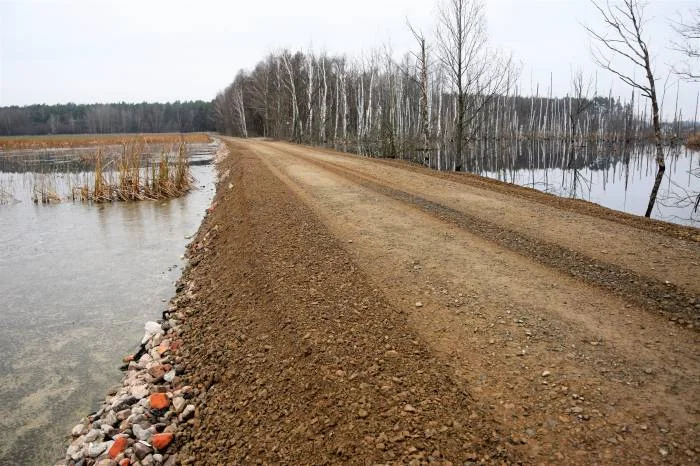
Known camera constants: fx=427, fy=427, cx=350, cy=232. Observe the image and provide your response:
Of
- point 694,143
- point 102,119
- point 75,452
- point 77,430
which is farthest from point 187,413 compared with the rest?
point 102,119

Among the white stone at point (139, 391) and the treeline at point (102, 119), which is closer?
the white stone at point (139, 391)

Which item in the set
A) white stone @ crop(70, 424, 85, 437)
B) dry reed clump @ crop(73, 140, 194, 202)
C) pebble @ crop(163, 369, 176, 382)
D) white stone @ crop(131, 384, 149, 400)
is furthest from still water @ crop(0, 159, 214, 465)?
dry reed clump @ crop(73, 140, 194, 202)

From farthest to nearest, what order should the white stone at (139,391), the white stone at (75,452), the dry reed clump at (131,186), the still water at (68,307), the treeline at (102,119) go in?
1. the treeline at (102,119)
2. the dry reed clump at (131,186)
3. the still water at (68,307)
4. the white stone at (139,391)
5. the white stone at (75,452)

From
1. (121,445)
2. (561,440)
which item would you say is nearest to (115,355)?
(121,445)

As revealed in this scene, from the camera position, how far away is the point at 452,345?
3.47 meters

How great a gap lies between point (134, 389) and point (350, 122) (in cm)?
5100

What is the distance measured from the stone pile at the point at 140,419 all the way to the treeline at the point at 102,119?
119861 millimetres

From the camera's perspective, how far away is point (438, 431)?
261cm

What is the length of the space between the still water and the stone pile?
253mm

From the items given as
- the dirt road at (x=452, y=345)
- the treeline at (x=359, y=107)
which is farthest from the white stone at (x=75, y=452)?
the treeline at (x=359, y=107)

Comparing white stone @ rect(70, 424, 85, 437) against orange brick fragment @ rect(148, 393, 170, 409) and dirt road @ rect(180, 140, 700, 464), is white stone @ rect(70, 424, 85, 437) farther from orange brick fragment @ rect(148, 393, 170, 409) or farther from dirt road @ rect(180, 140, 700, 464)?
dirt road @ rect(180, 140, 700, 464)

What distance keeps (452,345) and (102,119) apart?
144343 mm

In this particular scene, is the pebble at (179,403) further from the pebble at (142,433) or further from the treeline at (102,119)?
the treeline at (102,119)

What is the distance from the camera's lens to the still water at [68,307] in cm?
406
